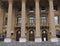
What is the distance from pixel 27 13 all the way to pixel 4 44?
13.9 meters

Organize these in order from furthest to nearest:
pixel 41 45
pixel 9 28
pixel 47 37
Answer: pixel 47 37 → pixel 9 28 → pixel 41 45

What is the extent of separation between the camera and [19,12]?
1737 inches

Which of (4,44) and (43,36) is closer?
(4,44)

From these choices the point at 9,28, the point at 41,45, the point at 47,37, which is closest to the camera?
the point at 41,45

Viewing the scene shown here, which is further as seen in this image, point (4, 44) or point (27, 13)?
point (27, 13)

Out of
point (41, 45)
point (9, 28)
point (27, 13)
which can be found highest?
point (27, 13)

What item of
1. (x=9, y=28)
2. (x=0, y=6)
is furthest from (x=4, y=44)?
(x=0, y=6)

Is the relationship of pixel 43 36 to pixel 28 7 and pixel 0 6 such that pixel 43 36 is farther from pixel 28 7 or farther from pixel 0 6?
pixel 0 6

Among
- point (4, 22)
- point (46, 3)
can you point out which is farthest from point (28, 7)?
point (4, 22)

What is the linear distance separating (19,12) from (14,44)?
14126mm

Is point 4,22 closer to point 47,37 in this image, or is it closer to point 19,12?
point 19,12

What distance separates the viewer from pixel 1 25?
43.0 meters

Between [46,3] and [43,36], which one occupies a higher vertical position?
[46,3]

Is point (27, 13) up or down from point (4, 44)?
up
